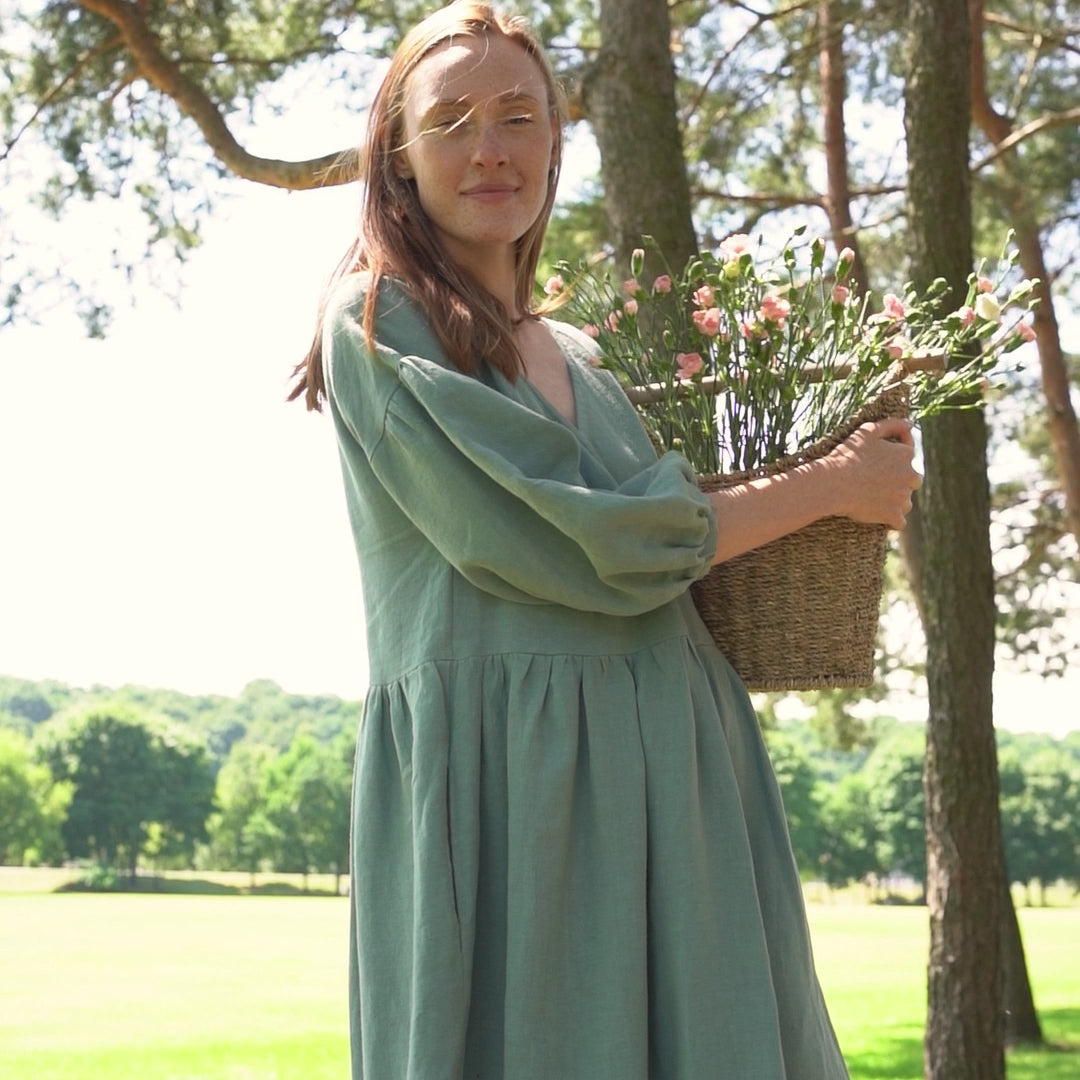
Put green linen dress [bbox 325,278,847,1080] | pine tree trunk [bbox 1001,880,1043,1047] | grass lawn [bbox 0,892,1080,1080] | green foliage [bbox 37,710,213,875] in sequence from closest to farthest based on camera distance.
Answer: green linen dress [bbox 325,278,847,1080] → pine tree trunk [bbox 1001,880,1043,1047] → grass lawn [bbox 0,892,1080,1080] → green foliage [bbox 37,710,213,875]

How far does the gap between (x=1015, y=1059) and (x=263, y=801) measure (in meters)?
36.1

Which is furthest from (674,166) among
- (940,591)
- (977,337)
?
(977,337)

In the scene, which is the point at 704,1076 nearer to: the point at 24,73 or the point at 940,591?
the point at 940,591

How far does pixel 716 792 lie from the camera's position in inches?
60.6

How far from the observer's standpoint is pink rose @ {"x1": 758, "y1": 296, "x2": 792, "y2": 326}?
1.69 meters

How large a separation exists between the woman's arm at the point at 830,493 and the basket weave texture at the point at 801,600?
23mm

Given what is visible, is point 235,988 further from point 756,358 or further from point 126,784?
point 126,784

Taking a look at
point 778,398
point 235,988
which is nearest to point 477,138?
point 778,398

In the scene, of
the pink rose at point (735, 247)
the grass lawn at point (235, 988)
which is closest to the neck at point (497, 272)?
the pink rose at point (735, 247)

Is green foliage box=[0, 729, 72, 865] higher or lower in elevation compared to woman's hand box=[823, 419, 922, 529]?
higher

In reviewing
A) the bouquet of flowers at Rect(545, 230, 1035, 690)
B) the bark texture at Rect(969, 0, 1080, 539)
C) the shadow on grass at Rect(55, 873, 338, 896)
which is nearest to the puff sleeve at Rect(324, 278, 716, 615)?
the bouquet of flowers at Rect(545, 230, 1035, 690)

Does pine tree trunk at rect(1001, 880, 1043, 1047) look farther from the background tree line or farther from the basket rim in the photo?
the background tree line

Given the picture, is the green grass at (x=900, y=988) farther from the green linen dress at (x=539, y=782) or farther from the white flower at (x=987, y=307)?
the green linen dress at (x=539, y=782)

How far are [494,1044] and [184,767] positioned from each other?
41839 mm
